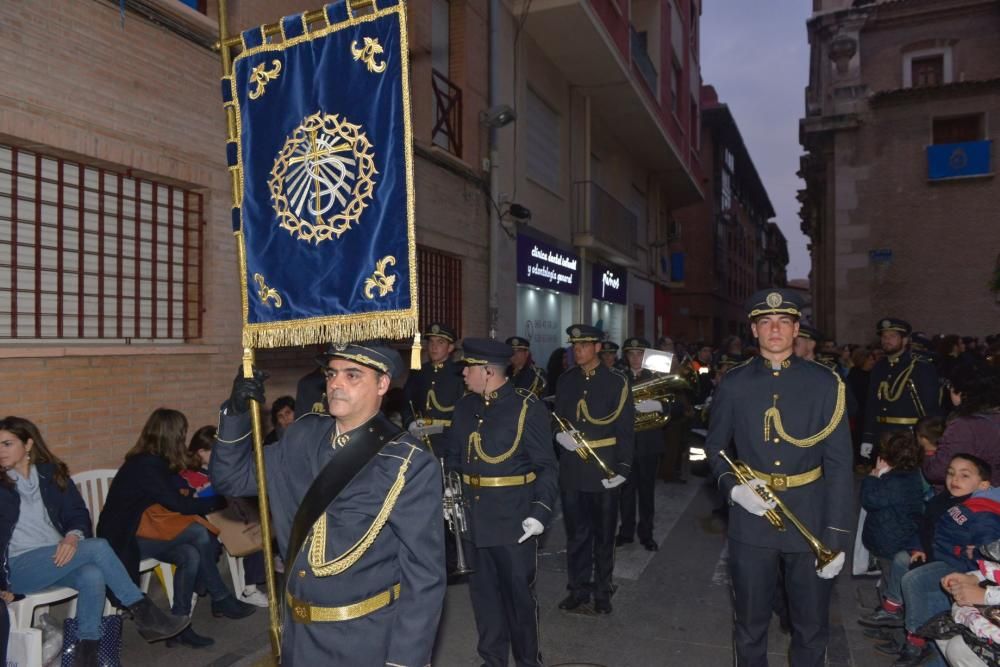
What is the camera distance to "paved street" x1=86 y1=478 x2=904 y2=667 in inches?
203

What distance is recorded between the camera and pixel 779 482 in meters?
4.14

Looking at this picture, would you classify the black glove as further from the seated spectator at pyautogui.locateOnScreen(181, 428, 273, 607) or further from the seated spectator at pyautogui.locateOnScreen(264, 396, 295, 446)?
the seated spectator at pyautogui.locateOnScreen(264, 396, 295, 446)

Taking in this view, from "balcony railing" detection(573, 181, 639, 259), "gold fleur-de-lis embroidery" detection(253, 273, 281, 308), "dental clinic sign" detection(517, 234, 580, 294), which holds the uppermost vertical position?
→ "balcony railing" detection(573, 181, 639, 259)

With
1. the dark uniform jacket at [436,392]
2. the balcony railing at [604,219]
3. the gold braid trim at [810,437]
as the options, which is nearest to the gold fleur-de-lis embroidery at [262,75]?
the gold braid trim at [810,437]

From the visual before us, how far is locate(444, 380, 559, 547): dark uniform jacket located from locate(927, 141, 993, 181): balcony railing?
25.5 meters

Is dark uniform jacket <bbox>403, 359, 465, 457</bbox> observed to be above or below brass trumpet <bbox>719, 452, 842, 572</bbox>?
above

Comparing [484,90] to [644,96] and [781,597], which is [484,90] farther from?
[781,597]

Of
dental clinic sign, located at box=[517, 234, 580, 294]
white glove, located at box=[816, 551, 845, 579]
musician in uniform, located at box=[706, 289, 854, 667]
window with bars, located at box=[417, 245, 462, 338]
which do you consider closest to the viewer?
white glove, located at box=[816, 551, 845, 579]

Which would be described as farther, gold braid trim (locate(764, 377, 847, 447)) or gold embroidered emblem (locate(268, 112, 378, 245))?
gold braid trim (locate(764, 377, 847, 447))

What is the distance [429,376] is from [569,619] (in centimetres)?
339

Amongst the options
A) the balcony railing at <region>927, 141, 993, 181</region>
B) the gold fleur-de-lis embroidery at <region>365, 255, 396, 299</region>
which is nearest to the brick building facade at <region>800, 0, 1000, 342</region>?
the balcony railing at <region>927, 141, 993, 181</region>

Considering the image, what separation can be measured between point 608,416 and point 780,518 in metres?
2.44

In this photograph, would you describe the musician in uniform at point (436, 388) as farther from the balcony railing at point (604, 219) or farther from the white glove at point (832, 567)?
the balcony railing at point (604, 219)

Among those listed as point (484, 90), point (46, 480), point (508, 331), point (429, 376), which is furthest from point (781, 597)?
point (484, 90)
